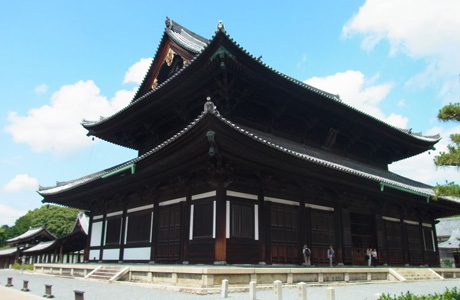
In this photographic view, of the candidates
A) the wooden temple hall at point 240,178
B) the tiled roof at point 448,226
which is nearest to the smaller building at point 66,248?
the wooden temple hall at point 240,178

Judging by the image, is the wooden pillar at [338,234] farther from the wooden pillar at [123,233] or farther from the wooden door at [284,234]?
the wooden pillar at [123,233]

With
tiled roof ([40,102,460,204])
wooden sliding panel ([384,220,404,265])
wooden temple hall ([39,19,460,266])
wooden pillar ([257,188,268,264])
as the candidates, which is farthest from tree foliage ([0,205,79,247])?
wooden pillar ([257,188,268,264])

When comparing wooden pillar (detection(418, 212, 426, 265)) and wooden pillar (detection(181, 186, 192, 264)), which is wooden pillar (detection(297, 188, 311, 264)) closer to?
wooden pillar (detection(181, 186, 192, 264))

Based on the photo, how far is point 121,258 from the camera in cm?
2095

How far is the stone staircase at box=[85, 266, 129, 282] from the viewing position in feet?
52.6

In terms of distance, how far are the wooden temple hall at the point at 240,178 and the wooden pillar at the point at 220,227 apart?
4 centimetres

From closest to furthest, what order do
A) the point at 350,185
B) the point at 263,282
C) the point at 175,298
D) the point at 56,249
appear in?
the point at 175,298 → the point at 263,282 → the point at 350,185 → the point at 56,249

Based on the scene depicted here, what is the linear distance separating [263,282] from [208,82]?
370 inches

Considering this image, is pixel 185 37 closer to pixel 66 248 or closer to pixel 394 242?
pixel 394 242

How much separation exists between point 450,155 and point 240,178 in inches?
315

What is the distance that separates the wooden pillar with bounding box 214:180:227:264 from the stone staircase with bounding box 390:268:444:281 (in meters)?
9.84

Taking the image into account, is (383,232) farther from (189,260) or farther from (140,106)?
(140,106)

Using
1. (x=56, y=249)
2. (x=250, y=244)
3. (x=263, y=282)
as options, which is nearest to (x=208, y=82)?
(x=250, y=244)

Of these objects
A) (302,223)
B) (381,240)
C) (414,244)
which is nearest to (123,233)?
(302,223)
